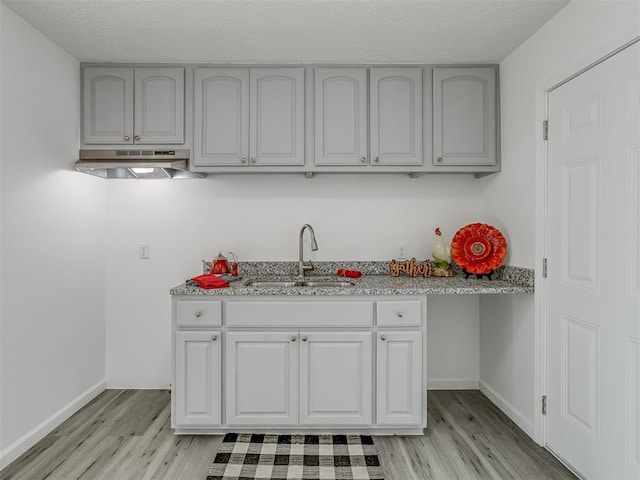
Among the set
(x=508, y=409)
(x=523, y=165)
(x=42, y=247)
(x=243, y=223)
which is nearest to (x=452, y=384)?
(x=508, y=409)

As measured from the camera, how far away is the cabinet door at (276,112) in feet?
8.88

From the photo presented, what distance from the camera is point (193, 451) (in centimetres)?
223

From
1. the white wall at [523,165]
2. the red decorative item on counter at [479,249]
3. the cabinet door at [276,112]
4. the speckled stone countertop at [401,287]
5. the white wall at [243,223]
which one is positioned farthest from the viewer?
the white wall at [243,223]

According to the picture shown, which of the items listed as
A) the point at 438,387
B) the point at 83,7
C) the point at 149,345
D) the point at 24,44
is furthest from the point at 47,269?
the point at 438,387

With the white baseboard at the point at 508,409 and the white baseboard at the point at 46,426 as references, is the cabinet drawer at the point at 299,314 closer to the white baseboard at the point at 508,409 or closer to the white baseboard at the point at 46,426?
the white baseboard at the point at 508,409

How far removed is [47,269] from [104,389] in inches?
45.6

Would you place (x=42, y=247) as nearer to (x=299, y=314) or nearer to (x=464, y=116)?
(x=299, y=314)

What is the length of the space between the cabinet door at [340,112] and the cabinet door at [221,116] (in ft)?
1.63

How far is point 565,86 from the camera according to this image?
2074 millimetres

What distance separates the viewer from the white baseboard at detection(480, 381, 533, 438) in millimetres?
2383

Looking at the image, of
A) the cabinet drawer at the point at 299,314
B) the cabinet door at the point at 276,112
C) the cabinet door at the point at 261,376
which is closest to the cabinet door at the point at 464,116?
the cabinet door at the point at 276,112

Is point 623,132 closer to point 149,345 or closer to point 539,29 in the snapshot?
point 539,29

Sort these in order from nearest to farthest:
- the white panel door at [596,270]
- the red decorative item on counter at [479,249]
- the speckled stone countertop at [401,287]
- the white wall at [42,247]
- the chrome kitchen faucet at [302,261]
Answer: the white panel door at [596,270] → the white wall at [42,247] → the speckled stone countertop at [401,287] → the red decorative item on counter at [479,249] → the chrome kitchen faucet at [302,261]

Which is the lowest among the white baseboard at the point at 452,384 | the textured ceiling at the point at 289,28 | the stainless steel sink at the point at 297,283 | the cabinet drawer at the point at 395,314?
the white baseboard at the point at 452,384
